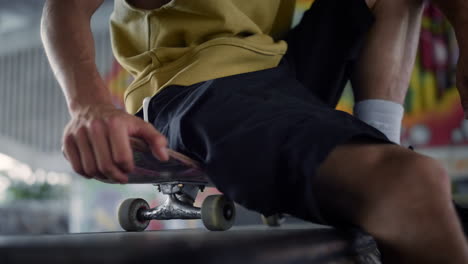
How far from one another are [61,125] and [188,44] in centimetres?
849

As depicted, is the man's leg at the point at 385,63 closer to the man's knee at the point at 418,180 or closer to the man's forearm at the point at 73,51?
the man's knee at the point at 418,180

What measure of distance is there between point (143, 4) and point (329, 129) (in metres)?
0.39

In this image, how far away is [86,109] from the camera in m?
0.46

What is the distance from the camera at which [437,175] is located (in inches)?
17.6

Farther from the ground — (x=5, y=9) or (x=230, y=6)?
(x=5, y=9)

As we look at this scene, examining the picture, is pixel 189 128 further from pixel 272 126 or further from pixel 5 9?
pixel 5 9

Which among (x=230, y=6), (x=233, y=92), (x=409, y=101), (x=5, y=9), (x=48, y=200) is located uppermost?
(x=5, y=9)

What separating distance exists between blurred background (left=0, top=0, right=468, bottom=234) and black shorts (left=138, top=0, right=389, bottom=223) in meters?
3.48

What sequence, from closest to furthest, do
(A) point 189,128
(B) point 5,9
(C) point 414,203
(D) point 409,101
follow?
(C) point 414,203 < (A) point 189,128 < (D) point 409,101 < (B) point 5,9

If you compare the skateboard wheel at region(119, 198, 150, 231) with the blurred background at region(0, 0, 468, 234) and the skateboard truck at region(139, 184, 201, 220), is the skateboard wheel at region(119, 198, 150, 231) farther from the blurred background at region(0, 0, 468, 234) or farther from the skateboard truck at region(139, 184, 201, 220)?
the blurred background at region(0, 0, 468, 234)

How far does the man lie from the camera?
17.3 inches

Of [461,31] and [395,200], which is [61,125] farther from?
[395,200]

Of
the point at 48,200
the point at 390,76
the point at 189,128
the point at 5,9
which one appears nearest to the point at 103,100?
the point at 189,128

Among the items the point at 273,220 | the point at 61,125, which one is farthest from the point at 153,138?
A: the point at 61,125
